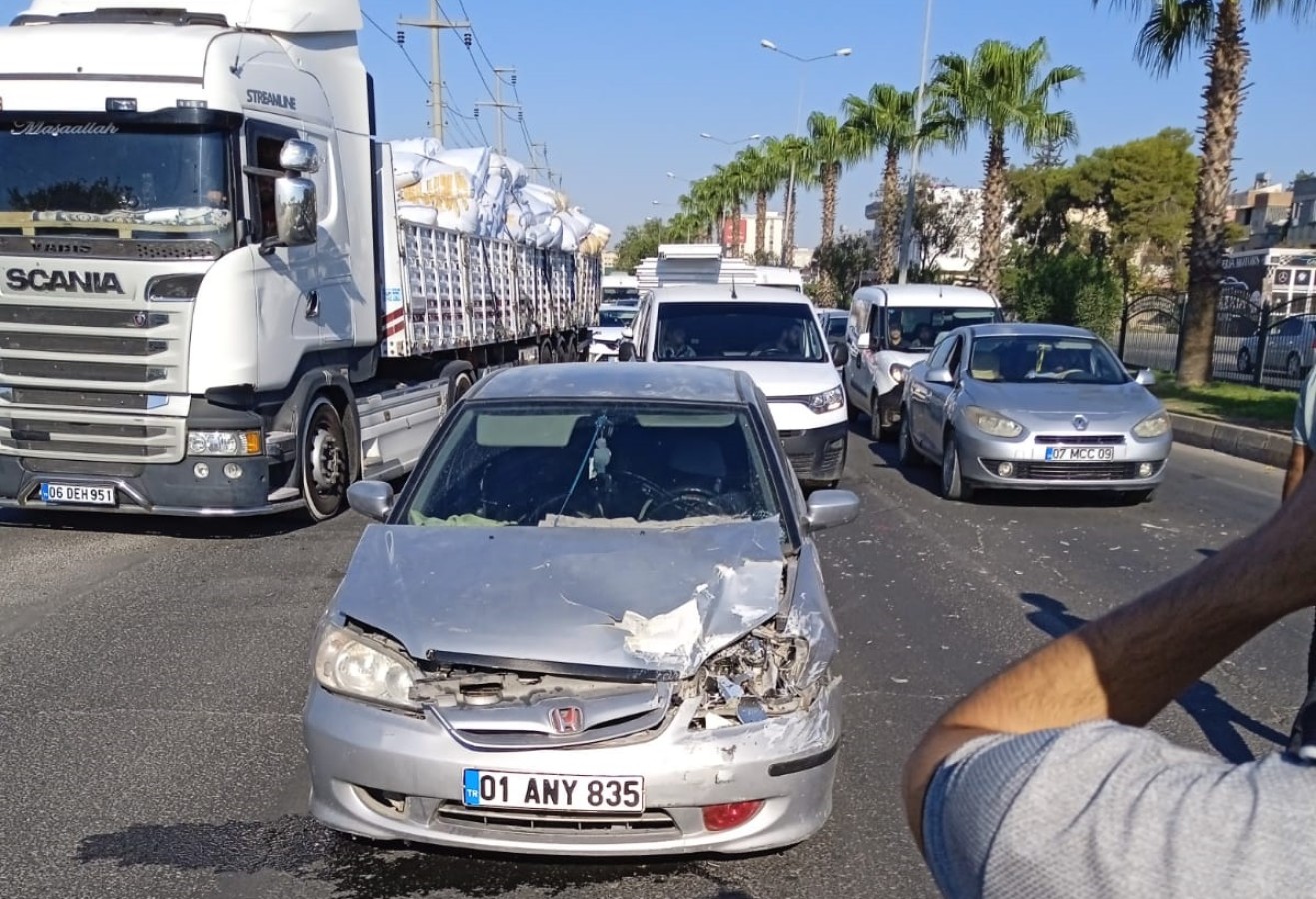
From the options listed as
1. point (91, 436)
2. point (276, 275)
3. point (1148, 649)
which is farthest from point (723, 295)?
Result: point (1148, 649)

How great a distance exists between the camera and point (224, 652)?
5.88 meters

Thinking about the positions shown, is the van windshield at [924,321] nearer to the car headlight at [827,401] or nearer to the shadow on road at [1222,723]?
the car headlight at [827,401]

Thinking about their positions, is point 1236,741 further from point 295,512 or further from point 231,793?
point 295,512

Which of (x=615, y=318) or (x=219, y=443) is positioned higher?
(x=219, y=443)

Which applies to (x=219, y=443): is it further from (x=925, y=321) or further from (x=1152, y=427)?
(x=925, y=321)

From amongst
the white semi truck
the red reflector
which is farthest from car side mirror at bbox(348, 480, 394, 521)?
the white semi truck

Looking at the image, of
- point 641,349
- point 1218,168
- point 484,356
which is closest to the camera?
point 641,349

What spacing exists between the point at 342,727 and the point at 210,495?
5.19 m

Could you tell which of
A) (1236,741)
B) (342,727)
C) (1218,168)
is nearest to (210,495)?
(342,727)

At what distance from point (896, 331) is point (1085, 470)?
638 cm

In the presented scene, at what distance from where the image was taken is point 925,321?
1588 centimetres

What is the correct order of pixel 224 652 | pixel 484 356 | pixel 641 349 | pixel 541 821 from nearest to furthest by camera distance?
pixel 541 821
pixel 224 652
pixel 641 349
pixel 484 356

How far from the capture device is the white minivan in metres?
10.0

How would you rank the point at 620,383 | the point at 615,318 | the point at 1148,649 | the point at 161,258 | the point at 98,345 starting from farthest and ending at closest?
the point at 615,318
the point at 98,345
the point at 161,258
the point at 620,383
the point at 1148,649
